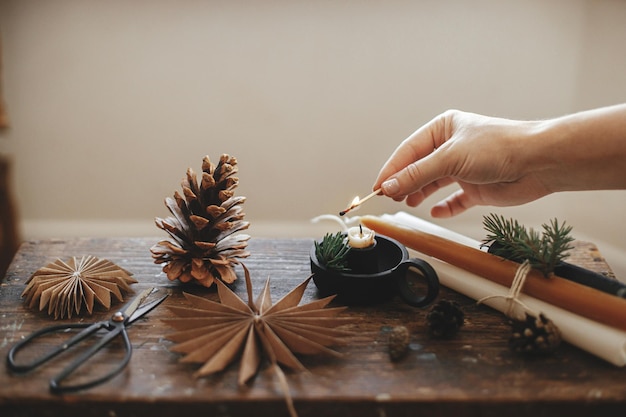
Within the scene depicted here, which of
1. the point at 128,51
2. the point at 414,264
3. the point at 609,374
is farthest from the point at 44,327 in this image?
the point at 128,51

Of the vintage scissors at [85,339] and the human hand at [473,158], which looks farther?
the human hand at [473,158]

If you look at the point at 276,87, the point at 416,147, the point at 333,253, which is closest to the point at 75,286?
the point at 333,253

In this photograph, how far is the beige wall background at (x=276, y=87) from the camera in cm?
167

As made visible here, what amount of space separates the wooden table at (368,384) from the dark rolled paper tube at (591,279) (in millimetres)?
109

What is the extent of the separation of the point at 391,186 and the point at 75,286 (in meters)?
0.61

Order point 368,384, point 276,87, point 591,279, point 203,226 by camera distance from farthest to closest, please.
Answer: point 276,87
point 203,226
point 591,279
point 368,384

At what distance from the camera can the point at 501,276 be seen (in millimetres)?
908

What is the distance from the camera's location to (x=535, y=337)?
Answer: 79cm

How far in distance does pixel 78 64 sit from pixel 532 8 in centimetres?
150

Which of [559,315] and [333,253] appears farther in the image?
[333,253]

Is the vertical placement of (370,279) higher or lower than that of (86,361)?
higher

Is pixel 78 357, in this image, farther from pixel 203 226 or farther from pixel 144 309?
pixel 203 226

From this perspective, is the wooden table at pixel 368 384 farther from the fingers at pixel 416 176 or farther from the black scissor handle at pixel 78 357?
the fingers at pixel 416 176

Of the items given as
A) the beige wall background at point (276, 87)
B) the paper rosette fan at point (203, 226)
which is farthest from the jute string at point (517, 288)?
the beige wall background at point (276, 87)
